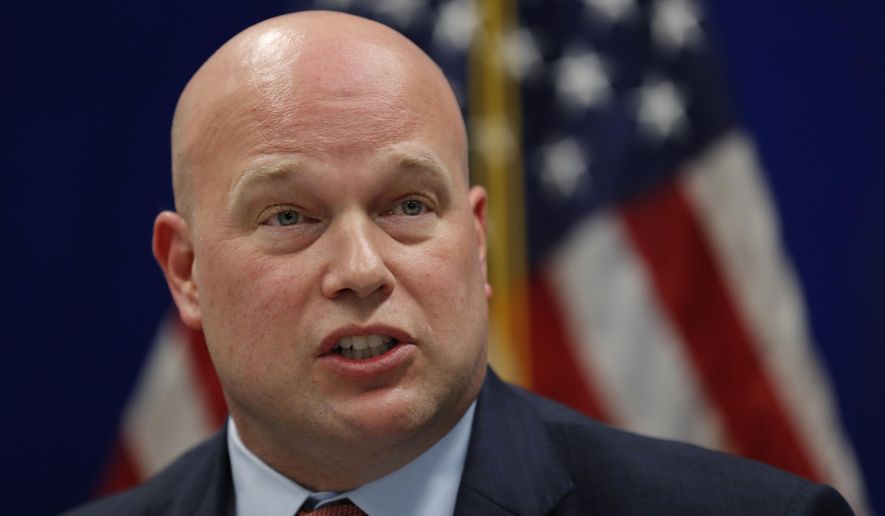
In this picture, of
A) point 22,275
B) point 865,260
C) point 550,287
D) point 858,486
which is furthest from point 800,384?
point 22,275

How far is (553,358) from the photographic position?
332 cm

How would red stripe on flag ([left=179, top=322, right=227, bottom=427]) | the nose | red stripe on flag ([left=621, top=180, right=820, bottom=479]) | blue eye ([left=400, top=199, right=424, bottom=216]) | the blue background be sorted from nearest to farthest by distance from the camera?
1. the nose
2. blue eye ([left=400, top=199, right=424, bottom=216])
3. red stripe on flag ([left=621, top=180, right=820, bottom=479])
4. red stripe on flag ([left=179, top=322, right=227, bottom=427])
5. the blue background

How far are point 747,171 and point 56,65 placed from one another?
2300 millimetres

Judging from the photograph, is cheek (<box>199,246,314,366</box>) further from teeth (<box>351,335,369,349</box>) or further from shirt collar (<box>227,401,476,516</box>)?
shirt collar (<box>227,401,476,516</box>)

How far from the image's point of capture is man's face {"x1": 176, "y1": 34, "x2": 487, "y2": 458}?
1607mm

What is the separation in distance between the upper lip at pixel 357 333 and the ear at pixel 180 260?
35 centimetres

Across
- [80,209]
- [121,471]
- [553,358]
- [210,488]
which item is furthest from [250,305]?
[80,209]

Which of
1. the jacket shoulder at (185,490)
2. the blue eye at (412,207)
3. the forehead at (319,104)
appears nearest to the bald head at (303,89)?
the forehead at (319,104)

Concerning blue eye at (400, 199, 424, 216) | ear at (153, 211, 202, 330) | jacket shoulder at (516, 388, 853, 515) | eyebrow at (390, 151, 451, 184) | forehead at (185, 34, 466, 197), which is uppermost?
forehead at (185, 34, 466, 197)

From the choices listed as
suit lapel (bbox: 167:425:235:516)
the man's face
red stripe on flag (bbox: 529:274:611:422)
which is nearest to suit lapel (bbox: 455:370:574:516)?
the man's face

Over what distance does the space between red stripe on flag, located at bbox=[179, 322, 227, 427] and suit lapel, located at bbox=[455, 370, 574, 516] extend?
1.70m

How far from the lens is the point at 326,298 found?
161 cm

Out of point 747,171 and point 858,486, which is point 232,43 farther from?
point 858,486

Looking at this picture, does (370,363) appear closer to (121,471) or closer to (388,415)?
(388,415)
